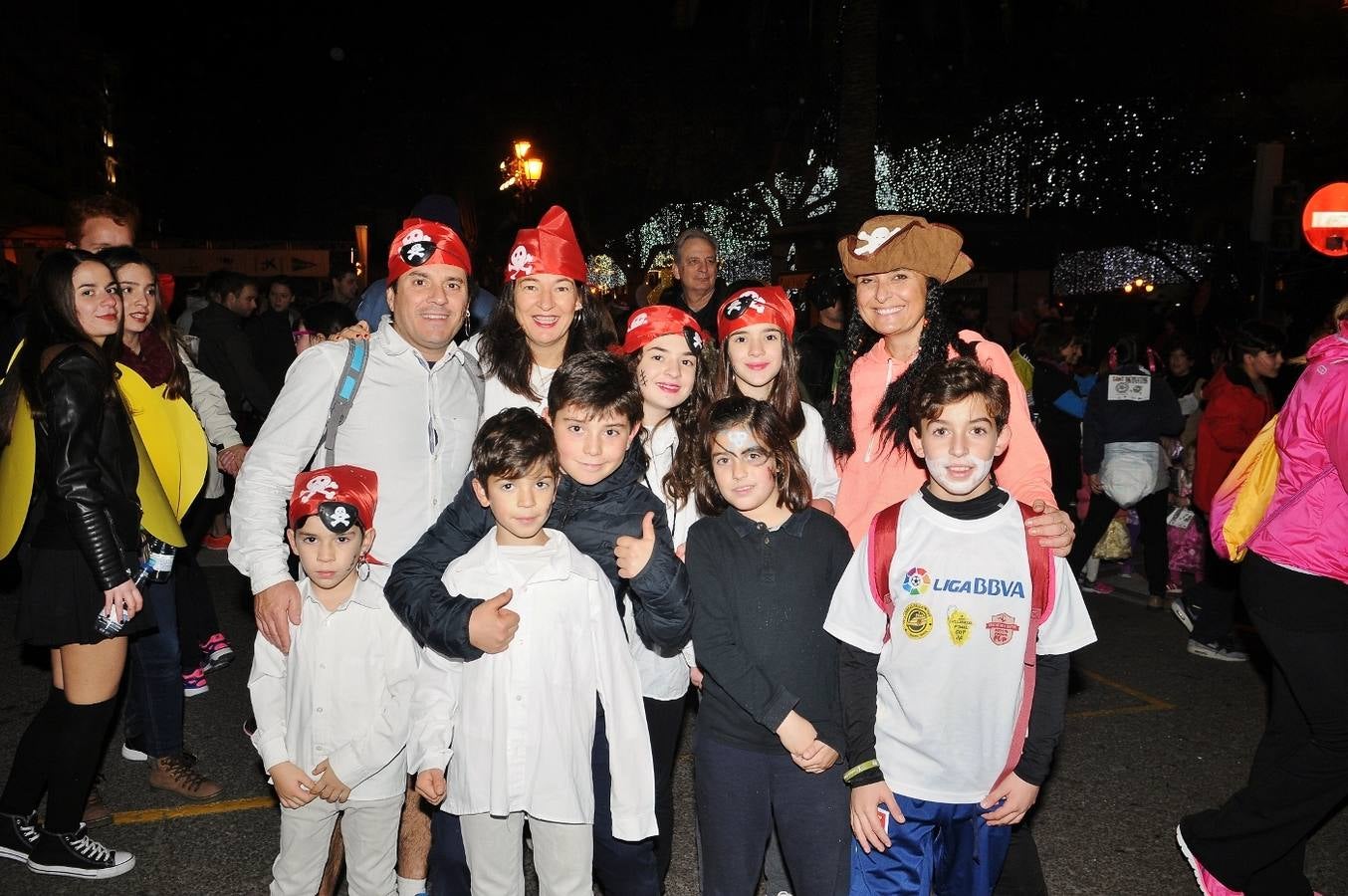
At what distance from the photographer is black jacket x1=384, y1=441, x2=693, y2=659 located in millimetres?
2865

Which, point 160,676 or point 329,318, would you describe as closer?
point 160,676

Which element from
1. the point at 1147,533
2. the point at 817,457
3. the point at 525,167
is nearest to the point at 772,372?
the point at 817,457

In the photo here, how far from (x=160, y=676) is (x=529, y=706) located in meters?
2.49

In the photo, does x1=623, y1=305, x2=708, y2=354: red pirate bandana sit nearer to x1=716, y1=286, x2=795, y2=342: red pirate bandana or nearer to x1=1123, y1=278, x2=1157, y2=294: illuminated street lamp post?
x1=716, y1=286, x2=795, y2=342: red pirate bandana

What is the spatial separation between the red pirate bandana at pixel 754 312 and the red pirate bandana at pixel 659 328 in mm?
122

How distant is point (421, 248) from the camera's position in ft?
11.6

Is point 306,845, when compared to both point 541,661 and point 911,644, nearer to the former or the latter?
point 541,661

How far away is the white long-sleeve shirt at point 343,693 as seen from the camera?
10.4ft

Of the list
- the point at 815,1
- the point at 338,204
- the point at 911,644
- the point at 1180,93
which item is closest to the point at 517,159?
the point at 815,1

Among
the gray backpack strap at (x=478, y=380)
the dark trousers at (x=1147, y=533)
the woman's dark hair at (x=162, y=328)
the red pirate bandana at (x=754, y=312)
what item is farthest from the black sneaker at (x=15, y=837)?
the dark trousers at (x=1147, y=533)

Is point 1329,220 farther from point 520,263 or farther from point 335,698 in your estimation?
point 335,698

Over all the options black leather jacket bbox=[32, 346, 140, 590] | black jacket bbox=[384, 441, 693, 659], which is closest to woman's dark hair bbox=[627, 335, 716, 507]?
black jacket bbox=[384, 441, 693, 659]

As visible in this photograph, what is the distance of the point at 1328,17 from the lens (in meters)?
17.8

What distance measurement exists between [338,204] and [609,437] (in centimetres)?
4462
